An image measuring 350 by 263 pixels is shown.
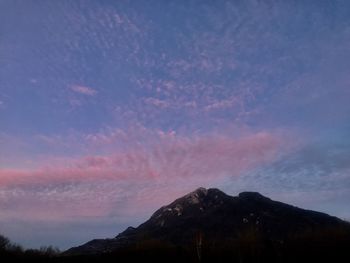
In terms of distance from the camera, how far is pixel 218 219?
107750mm

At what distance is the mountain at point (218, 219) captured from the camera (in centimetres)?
9288

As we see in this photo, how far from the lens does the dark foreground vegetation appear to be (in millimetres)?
33156

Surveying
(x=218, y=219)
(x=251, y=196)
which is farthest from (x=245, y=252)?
(x=251, y=196)

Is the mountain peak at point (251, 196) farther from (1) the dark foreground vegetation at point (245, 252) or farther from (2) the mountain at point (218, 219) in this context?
(1) the dark foreground vegetation at point (245, 252)

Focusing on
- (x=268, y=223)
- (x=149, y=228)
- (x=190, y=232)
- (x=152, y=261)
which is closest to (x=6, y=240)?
(x=152, y=261)

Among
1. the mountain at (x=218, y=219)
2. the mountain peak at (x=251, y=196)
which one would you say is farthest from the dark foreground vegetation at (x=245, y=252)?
the mountain peak at (x=251, y=196)

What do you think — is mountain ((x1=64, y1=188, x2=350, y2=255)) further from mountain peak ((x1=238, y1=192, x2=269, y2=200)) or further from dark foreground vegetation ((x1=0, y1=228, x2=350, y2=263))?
dark foreground vegetation ((x1=0, y1=228, x2=350, y2=263))

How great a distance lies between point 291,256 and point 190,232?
6770cm

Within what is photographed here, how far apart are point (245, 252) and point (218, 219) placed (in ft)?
236

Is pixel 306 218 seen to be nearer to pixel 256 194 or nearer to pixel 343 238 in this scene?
pixel 256 194

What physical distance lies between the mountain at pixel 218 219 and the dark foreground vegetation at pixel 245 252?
42.6 metres

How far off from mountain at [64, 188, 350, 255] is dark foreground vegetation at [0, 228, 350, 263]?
4264 cm

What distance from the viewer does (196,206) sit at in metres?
128

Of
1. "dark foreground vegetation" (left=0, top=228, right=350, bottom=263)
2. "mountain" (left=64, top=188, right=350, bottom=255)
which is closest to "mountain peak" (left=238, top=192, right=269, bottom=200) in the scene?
"mountain" (left=64, top=188, right=350, bottom=255)
